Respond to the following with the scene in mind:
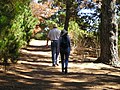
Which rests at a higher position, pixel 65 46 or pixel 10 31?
pixel 10 31

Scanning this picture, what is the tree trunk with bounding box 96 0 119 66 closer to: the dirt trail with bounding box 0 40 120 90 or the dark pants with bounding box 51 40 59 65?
the dirt trail with bounding box 0 40 120 90

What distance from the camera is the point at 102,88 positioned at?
9.70 meters

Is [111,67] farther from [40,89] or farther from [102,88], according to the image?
[40,89]

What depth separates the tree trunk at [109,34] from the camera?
51.4 feet

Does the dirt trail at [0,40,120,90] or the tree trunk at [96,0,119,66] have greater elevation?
the tree trunk at [96,0,119,66]

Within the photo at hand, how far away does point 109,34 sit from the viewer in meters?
15.9

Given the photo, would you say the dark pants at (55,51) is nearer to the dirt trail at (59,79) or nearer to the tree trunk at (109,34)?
the dirt trail at (59,79)

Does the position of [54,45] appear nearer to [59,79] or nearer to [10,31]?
[10,31]

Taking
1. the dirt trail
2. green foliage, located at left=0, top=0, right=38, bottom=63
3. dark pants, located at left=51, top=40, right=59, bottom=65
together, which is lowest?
the dirt trail

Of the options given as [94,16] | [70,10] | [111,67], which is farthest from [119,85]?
[70,10]

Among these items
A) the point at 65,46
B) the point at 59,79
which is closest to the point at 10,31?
the point at 65,46

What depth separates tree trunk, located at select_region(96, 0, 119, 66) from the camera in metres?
15.7

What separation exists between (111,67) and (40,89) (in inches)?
244

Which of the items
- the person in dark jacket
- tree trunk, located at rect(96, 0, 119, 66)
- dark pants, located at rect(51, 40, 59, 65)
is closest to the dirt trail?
dark pants, located at rect(51, 40, 59, 65)
